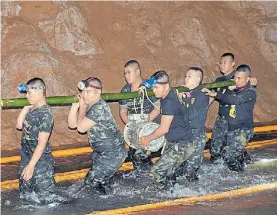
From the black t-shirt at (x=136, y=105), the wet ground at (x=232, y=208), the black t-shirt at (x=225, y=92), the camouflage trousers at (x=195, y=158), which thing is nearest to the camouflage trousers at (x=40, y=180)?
the wet ground at (x=232, y=208)

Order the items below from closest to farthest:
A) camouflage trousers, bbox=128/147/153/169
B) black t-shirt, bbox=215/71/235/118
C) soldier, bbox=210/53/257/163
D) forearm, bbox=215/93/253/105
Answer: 1. camouflage trousers, bbox=128/147/153/169
2. forearm, bbox=215/93/253/105
3. black t-shirt, bbox=215/71/235/118
4. soldier, bbox=210/53/257/163

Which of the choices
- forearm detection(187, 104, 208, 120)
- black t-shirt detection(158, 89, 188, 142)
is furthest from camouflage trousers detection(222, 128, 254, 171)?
black t-shirt detection(158, 89, 188, 142)

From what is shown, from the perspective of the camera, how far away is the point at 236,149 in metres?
9.16

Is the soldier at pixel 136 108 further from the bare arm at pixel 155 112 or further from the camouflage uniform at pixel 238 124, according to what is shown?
the camouflage uniform at pixel 238 124

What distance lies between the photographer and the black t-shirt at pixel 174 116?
25.3ft

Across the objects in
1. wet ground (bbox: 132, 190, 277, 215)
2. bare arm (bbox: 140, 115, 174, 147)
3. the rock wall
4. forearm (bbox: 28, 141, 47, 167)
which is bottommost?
wet ground (bbox: 132, 190, 277, 215)

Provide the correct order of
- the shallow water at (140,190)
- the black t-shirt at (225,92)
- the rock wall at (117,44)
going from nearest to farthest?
the shallow water at (140,190) → the black t-shirt at (225,92) → the rock wall at (117,44)

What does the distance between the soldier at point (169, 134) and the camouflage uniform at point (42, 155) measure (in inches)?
59.7

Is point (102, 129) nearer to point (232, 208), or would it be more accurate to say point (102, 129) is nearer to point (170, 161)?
point (170, 161)

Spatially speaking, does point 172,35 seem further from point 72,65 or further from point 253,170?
point 253,170

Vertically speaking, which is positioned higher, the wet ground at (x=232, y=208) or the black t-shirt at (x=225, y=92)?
the black t-shirt at (x=225, y=92)

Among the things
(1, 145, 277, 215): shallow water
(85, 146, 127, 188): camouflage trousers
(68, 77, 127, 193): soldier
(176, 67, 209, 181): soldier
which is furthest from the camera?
(176, 67, 209, 181): soldier

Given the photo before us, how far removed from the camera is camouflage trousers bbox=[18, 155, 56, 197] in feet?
23.5

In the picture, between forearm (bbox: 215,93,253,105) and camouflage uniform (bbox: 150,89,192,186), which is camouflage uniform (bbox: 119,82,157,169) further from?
forearm (bbox: 215,93,253,105)
